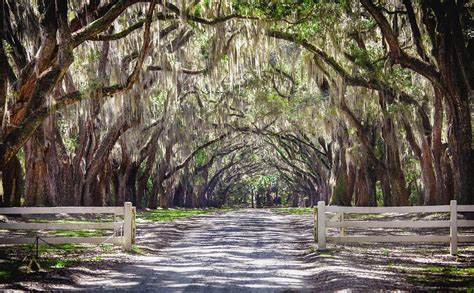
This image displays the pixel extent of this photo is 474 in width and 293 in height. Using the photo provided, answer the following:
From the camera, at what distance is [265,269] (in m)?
9.11

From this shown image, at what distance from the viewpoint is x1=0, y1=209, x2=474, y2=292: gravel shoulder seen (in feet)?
25.0

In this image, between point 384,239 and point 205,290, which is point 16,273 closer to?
point 205,290

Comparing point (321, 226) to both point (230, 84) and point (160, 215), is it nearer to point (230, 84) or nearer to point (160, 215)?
point (230, 84)

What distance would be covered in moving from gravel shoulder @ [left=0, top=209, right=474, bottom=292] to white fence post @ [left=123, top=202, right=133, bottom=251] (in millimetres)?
209

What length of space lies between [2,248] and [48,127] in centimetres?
1139

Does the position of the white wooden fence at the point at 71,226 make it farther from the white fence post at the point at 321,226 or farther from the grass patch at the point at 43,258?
the white fence post at the point at 321,226

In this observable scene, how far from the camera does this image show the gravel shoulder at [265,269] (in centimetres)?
763

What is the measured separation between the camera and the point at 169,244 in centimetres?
1367

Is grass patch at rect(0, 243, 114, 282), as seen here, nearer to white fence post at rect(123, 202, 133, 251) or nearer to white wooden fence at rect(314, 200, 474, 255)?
white fence post at rect(123, 202, 133, 251)

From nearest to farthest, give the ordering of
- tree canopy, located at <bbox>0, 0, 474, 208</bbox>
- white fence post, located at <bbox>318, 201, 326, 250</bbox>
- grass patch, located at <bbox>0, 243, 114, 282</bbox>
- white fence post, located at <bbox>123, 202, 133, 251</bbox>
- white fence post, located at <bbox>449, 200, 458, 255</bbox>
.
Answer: grass patch, located at <bbox>0, 243, 114, 282</bbox> < white fence post, located at <bbox>449, 200, 458, 255</bbox> < white fence post, located at <bbox>123, 202, 133, 251</bbox> < white fence post, located at <bbox>318, 201, 326, 250</bbox> < tree canopy, located at <bbox>0, 0, 474, 208</bbox>

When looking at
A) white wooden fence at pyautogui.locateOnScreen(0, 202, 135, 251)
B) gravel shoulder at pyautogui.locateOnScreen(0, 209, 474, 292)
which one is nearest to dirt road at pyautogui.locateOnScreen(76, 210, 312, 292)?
gravel shoulder at pyautogui.locateOnScreen(0, 209, 474, 292)

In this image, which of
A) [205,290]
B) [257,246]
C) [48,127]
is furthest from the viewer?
[48,127]

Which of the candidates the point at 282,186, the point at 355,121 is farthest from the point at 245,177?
the point at 355,121

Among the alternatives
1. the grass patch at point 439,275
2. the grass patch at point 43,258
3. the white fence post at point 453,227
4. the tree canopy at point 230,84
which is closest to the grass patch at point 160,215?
the tree canopy at point 230,84
